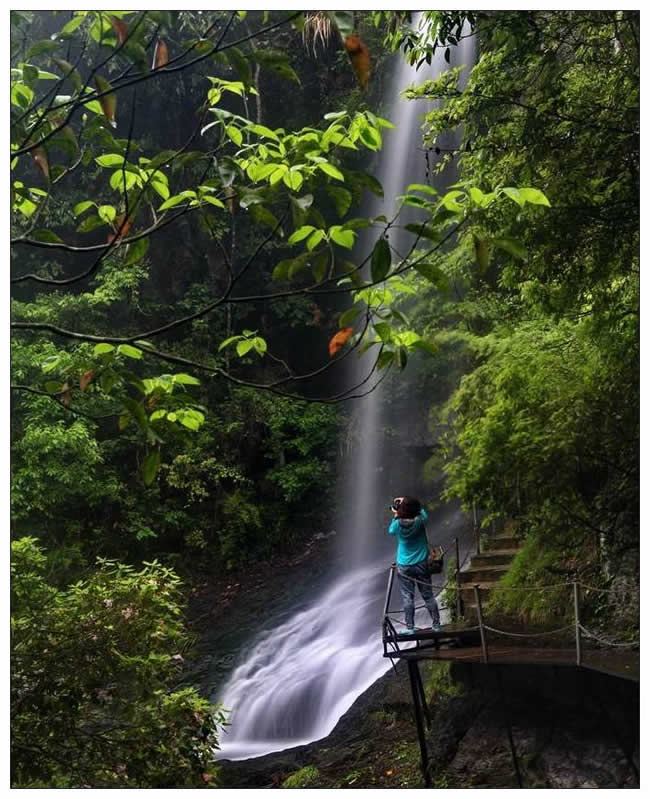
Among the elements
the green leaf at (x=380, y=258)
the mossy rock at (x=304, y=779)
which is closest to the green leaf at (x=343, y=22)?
the green leaf at (x=380, y=258)

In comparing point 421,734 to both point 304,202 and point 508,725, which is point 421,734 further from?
point 304,202

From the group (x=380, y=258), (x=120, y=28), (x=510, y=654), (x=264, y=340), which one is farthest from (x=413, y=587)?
(x=120, y=28)

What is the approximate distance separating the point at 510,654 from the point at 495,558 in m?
1.09

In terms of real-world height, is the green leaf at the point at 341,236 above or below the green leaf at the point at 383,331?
above

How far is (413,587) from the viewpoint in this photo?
4160mm

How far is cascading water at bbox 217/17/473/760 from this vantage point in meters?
5.39

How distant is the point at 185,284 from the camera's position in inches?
336

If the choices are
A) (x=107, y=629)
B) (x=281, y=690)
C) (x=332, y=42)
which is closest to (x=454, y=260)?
(x=107, y=629)

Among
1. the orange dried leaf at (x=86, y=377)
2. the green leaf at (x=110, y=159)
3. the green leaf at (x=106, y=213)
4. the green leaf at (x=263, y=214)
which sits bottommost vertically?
the orange dried leaf at (x=86, y=377)

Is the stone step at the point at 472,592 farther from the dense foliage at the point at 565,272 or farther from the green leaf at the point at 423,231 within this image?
the green leaf at the point at 423,231

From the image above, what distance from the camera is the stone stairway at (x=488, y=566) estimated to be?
4.66 metres

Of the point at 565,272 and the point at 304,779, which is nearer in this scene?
the point at 565,272

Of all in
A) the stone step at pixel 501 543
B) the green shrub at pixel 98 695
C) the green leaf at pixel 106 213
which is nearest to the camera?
the green leaf at pixel 106 213
